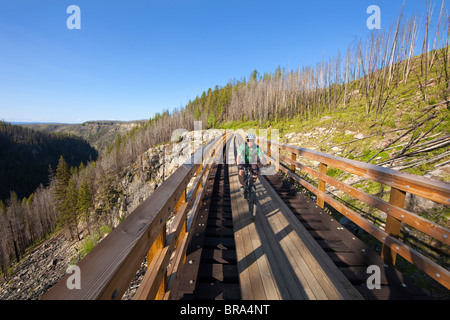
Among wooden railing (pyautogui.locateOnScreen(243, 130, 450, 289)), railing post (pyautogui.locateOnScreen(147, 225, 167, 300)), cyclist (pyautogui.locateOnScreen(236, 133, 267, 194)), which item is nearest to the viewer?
railing post (pyautogui.locateOnScreen(147, 225, 167, 300))

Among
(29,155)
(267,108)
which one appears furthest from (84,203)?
Answer: (29,155)

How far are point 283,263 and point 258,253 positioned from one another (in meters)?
0.36

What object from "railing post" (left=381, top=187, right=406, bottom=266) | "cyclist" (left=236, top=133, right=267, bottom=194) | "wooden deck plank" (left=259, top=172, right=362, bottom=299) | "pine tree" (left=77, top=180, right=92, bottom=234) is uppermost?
"cyclist" (left=236, top=133, right=267, bottom=194)

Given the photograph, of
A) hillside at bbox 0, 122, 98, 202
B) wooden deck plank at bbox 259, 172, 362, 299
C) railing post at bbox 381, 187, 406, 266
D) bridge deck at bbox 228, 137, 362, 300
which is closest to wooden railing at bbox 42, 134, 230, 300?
bridge deck at bbox 228, 137, 362, 300

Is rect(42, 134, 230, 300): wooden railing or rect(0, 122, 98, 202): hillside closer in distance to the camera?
rect(42, 134, 230, 300): wooden railing

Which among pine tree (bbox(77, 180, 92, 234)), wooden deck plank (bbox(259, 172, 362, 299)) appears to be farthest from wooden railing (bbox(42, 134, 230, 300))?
pine tree (bbox(77, 180, 92, 234))

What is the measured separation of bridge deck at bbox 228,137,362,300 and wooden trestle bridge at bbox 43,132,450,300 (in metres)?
0.01

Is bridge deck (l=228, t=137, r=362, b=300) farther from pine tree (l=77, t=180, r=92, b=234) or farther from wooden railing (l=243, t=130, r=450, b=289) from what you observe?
pine tree (l=77, t=180, r=92, b=234)

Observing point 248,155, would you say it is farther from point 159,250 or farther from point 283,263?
point 159,250

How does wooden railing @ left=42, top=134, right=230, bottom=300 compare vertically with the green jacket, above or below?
below

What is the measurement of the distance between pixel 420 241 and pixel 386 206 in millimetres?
2191

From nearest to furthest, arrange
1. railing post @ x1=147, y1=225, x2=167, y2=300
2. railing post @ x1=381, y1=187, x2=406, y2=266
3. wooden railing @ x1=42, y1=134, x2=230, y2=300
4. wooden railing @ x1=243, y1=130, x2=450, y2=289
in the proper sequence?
wooden railing @ x1=42, y1=134, x2=230, y2=300 → railing post @ x1=147, y1=225, x2=167, y2=300 → wooden railing @ x1=243, y1=130, x2=450, y2=289 → railing post @ x1=381, y1=187, x2=406, y2=266

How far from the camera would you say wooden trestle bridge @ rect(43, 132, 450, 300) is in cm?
111

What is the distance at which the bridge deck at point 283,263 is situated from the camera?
2123 millimetres
